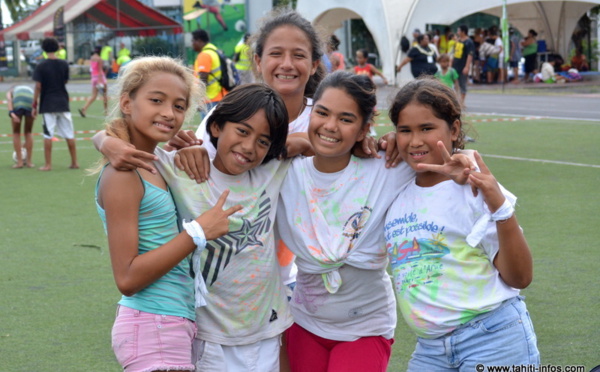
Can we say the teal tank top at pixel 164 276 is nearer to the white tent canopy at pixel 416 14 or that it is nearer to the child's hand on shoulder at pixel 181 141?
the child's hand on shoulder at pixel 181 141

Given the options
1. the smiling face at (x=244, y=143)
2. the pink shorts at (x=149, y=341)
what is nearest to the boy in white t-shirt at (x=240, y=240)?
the smiling face at (x=244, y=143)

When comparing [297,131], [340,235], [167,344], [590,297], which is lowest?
[590,297]

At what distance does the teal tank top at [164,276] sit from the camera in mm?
3113

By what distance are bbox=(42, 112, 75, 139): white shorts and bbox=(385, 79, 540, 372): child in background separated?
35.2 feet

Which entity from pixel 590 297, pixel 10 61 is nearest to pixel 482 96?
pixel 590 297

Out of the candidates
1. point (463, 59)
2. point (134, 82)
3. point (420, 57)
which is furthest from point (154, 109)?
point (463, 59)

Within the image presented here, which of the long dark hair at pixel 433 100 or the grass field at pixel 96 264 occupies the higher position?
the long dark hair at pixel 433 100

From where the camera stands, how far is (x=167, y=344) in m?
3.10

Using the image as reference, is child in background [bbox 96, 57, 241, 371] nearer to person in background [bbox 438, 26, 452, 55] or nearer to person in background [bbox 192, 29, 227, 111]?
person in background [bbox 192, 29, 227, 111]

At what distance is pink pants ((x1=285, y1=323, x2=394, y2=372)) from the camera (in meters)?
3.45

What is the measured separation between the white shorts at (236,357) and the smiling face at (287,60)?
1223mm

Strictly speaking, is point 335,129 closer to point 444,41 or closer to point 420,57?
point 420,57

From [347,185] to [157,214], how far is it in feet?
2.54

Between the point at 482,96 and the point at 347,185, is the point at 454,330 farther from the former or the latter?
the point at 482,96
